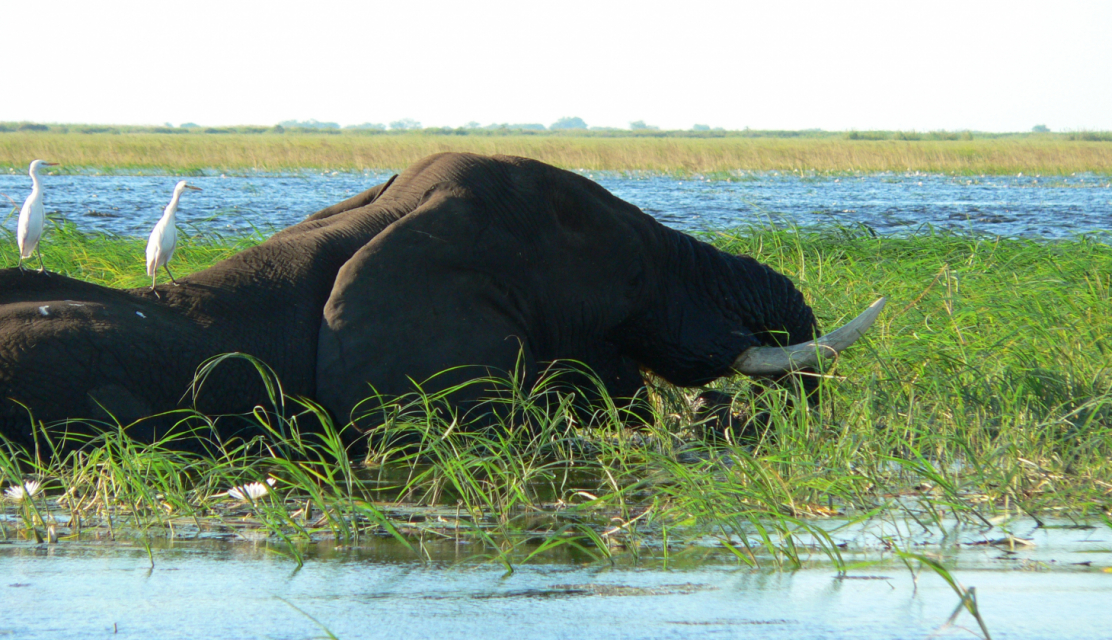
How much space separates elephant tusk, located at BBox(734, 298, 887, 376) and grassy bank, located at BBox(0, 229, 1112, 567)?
125 millimetres

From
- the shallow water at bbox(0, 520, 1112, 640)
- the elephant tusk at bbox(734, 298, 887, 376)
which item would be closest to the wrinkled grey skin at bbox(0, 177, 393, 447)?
the shallow water at bbox(0, 520, 1112, 640)

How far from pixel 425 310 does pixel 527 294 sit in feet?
1.65

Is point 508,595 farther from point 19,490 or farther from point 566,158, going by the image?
point 566,158

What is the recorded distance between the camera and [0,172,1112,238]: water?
16.9 meters

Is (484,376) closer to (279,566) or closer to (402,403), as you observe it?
(402,403)

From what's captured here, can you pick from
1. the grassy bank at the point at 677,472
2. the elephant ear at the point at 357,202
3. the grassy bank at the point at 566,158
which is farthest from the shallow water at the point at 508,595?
the grassy bank at the point at 566,158

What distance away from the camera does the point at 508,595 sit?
2506 mm

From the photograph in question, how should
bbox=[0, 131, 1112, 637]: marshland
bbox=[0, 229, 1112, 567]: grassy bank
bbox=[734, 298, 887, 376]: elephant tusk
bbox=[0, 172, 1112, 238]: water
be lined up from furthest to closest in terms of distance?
1. bbox=[0, 172, 1112, 238]: water
2. bbox=[734, 298, 887, 376]: elephant tusk
3. bbox=[0, 229, 1112, 567]: grassy bank
4. bbox=[0, 131, 1112, 637]: marshland

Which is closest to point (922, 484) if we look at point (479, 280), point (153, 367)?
point (479, 280)

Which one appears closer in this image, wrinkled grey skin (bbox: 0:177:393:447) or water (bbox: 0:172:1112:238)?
wrinkled grey skin (bbox: 0:177:393:447)

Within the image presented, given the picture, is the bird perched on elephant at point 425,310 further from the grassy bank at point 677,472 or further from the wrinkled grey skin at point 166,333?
the grassy bank at point 677,472

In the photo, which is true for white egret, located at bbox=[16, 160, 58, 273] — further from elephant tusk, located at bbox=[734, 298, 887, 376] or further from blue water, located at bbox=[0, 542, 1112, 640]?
elephant tusk, located at bbox=[734, 298, 887, 376]

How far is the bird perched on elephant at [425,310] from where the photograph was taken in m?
3.93

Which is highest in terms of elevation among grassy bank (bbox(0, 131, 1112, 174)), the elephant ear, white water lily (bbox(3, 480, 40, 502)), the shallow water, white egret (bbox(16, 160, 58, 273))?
the elephant ear
